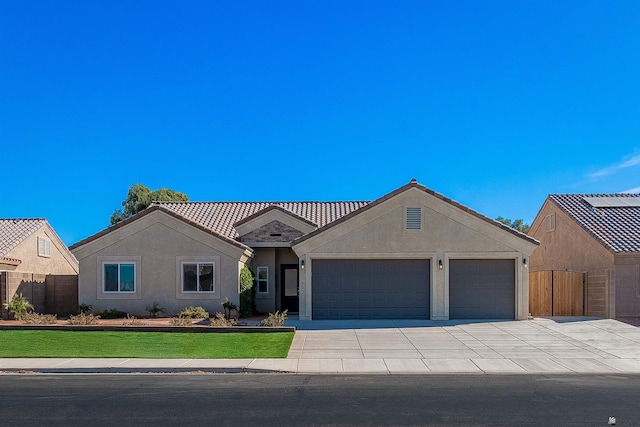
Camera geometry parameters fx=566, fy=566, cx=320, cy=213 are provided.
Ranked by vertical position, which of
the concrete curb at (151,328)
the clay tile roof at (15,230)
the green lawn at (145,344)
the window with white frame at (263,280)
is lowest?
the green lawn at (145,344)

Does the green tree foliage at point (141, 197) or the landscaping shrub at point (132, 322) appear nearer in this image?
the landscaping shrub at point (132, 322)

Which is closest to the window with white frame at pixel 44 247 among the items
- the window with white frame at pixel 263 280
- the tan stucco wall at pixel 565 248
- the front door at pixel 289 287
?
the window with white frame at pixel 263 280

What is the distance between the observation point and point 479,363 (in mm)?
13672

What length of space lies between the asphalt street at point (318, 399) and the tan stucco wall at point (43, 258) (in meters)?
15.8

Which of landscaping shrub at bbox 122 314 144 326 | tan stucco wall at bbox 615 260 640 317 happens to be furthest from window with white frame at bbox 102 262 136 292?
tan stucco wall at bbox 615 260 640 317

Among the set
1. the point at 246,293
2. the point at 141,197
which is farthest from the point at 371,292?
the point at 141,197

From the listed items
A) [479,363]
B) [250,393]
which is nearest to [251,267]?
[479,363]

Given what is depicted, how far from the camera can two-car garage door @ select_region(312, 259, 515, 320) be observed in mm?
21609

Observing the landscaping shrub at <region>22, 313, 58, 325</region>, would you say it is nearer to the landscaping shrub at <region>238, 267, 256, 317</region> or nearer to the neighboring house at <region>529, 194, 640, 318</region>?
the landscaping shrub at <region>238, 267, 256, 317</region>

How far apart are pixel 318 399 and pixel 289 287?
16.3 meters

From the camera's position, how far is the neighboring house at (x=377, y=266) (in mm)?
21578

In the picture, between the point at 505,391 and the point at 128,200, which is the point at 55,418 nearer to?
the point at 505,391

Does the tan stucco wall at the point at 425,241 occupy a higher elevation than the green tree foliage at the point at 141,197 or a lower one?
lower

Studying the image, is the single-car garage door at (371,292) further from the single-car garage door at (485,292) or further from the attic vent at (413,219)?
the attic vent at (413,219)
